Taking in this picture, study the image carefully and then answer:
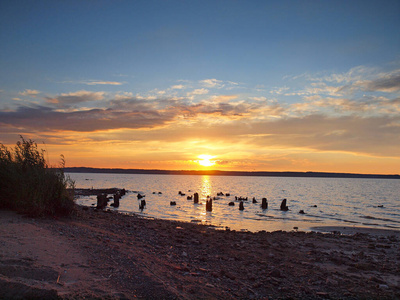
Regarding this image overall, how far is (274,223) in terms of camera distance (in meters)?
22.9

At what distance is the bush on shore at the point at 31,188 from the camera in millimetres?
11406

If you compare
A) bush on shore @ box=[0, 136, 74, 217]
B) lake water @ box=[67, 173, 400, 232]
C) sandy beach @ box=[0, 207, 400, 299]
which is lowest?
lake water @ box=[67, 173, 400, 232]

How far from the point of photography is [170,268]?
26.8 ft

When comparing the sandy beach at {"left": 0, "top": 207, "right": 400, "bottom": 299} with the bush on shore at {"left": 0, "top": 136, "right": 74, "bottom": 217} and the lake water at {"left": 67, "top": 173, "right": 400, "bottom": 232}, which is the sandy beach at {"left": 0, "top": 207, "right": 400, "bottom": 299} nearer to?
the bush on shore at {"left": 0, "top": 136, "right": 74, "bottom": 217}

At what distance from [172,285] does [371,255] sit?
988cm

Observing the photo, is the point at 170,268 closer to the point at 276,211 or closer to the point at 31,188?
the point at 31,188

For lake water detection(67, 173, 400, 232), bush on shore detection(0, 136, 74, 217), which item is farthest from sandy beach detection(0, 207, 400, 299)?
lake water detection(67, 173, 400, 232)

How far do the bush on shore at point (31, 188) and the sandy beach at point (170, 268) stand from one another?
2.09 feet

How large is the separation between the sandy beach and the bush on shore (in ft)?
2.09

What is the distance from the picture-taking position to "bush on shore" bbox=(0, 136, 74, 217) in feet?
37.4

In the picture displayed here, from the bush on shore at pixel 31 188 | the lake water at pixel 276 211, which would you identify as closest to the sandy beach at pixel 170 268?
the bush on shore at pixel 31 188

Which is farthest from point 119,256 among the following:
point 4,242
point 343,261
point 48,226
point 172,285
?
point 343,261

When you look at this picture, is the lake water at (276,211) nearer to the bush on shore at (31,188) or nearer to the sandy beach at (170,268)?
the sandy beach at (170,268)

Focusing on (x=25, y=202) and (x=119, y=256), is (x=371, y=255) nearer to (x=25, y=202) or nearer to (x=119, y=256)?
(x=119, y=256)
